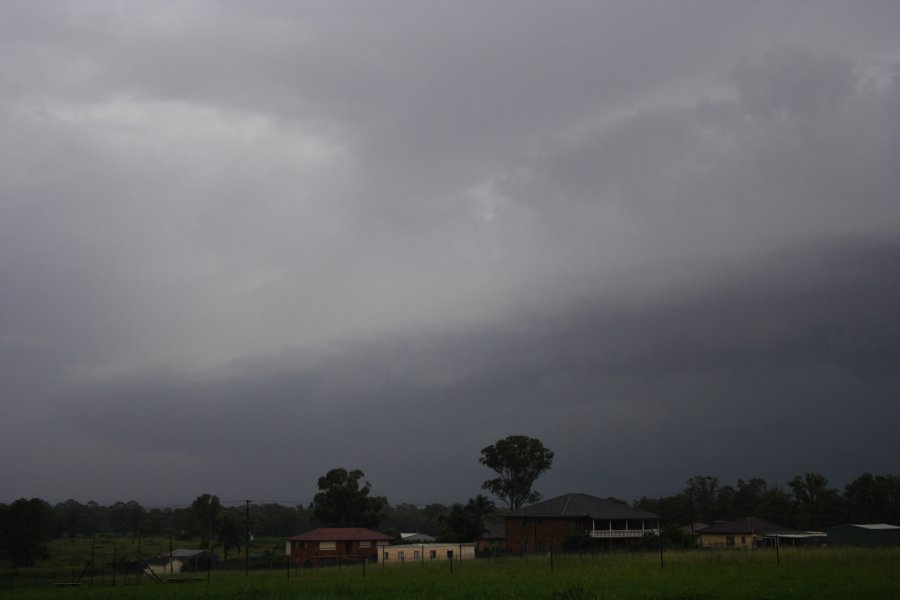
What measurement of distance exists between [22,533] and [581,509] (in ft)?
188

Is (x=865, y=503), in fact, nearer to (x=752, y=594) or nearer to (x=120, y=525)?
(x=752, y=594)

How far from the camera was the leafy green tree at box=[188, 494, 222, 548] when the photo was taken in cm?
10794

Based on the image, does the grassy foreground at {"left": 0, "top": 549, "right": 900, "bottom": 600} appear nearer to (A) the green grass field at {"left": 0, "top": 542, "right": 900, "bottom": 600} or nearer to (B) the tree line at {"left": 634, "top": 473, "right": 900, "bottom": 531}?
(A) the green grass field at {"left": 0, "top": 542, "right": 900, "bottom": 600}

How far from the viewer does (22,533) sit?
81438mm

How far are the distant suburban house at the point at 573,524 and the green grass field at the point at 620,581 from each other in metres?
30.8

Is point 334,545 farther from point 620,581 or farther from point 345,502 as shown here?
point 620,581

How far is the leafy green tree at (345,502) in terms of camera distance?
10769 centimetres

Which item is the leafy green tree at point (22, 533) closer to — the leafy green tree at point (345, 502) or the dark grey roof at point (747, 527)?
the leafy green tree at point (345, 502)

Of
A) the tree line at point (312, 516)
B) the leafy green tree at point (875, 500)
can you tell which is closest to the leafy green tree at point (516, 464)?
the tree line at point (312, 516)

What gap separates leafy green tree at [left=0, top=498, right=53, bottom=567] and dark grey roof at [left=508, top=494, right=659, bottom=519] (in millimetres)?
49514

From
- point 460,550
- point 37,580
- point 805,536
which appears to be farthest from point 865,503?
point 37,580

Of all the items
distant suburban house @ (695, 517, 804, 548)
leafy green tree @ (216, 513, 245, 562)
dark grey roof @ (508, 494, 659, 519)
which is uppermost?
dark grey roof @ (508, 494, 659, 519)

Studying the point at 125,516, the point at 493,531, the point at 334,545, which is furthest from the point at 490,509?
the point at 125,516

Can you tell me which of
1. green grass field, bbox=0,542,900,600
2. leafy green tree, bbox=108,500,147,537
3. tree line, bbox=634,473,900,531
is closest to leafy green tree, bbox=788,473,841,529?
tree line, bbox=634,473,900,531
